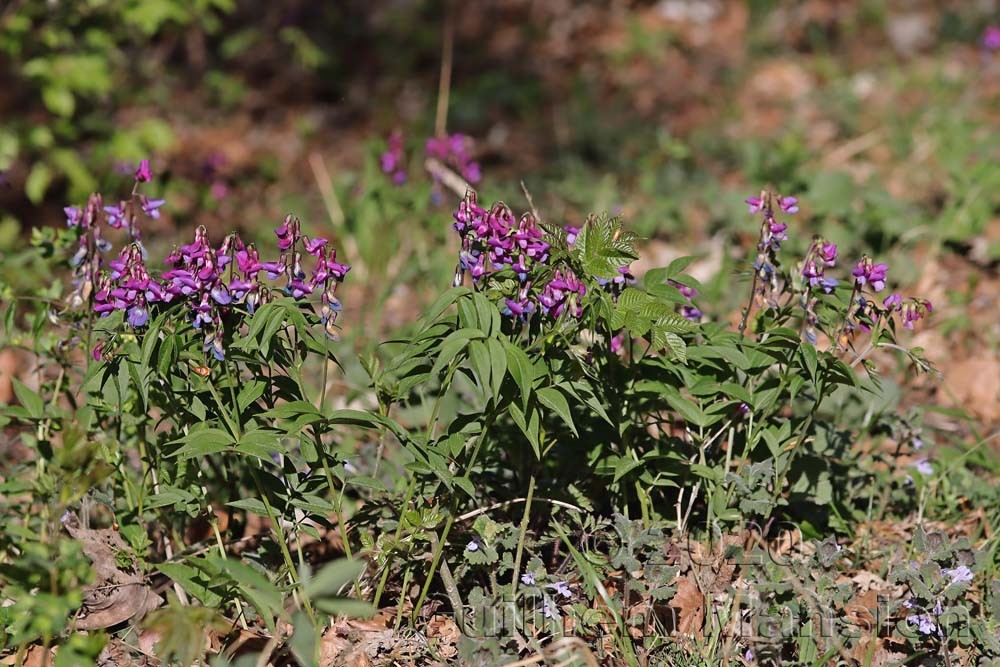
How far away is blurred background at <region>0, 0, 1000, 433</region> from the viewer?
4293 mm

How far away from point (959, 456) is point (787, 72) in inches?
155

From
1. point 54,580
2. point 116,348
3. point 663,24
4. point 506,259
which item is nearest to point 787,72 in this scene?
point 663,24

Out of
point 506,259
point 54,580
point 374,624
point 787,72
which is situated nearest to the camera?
point 54,580

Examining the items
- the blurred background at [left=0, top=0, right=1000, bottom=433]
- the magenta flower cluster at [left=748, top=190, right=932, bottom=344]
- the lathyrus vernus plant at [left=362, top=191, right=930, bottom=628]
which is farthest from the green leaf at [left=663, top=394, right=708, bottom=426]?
the blurred background at [left=0, top=0, right=1000, bottom=433]

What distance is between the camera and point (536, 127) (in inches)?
235

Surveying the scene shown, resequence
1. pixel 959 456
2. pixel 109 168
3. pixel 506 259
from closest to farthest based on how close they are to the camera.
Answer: pixel 506 259 → pixel 959 456 → pixel 109 168

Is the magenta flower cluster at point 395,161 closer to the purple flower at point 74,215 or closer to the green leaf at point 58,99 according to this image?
the green leaf at point 58,99

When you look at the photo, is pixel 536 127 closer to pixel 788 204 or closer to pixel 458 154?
pixel 458 154

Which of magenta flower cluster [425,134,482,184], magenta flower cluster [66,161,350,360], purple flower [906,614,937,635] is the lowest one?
purple flower [906,614,937,635]

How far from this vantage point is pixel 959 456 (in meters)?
2.99

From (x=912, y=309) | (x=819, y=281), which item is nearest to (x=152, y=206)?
(x=819, y=281)

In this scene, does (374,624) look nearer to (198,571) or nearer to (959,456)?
(198,571)

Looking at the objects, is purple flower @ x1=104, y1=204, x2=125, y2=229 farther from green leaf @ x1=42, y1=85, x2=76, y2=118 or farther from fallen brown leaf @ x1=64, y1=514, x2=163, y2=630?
green leaf @ x1=42, y1=85, x2=76, y2=118

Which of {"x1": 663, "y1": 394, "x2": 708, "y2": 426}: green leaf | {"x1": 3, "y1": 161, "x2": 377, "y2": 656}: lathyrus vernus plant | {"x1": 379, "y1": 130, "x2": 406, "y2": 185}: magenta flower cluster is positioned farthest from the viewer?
{"x1": 379, "y1": 130, "x2": 406, "y2": 185}: magenta flower cluster
